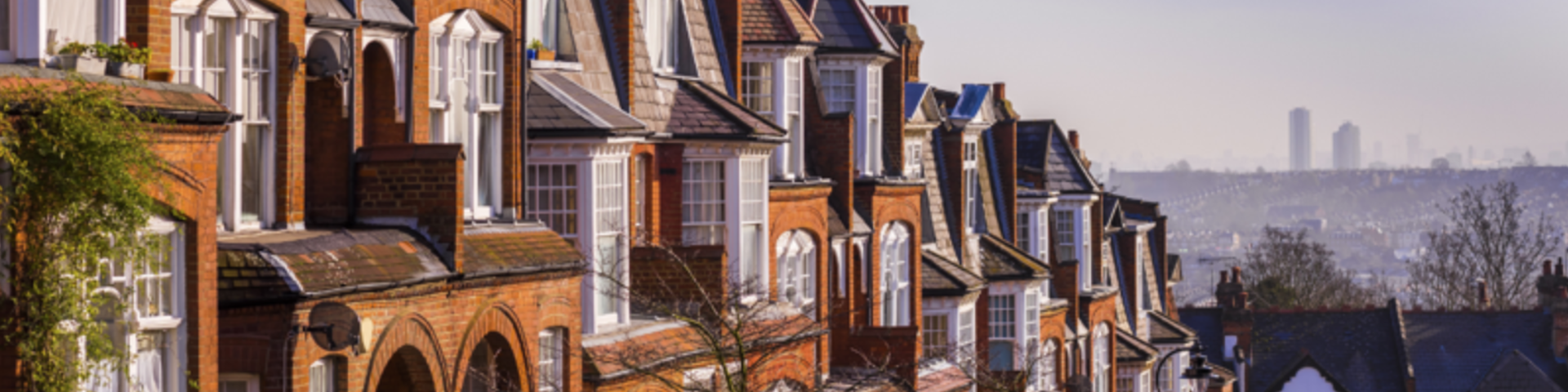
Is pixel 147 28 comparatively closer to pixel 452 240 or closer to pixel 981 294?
pixel 452 240

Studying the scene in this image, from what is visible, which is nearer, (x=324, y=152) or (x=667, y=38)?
(x=324, y=152)

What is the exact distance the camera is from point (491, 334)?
64.5ft

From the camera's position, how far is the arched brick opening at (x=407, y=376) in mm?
17656

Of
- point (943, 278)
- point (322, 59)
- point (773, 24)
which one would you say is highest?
point (773, 24)

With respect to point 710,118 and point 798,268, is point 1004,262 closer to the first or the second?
point 798,268

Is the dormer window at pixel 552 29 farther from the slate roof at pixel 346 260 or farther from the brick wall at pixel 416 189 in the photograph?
the brick wall at pixel 416 189

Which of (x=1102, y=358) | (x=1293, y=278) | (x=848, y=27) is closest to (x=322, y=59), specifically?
(x=848, y=27)

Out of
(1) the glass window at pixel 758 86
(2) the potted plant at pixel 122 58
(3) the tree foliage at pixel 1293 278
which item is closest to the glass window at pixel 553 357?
(2) the potted plant at pixel 122 58

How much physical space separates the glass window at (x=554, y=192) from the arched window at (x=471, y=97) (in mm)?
1945

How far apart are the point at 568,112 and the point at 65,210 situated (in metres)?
10.1

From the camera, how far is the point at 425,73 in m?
19.2

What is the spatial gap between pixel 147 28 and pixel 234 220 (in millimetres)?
2295

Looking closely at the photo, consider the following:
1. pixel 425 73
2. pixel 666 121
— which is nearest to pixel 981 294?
pixel 666 121

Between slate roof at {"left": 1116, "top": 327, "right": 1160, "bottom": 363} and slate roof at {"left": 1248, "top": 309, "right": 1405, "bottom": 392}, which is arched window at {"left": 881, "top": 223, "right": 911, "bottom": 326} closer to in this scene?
slate roof at {"left": 1116, "top": 327, "right": 1160, "bottom": 363}
